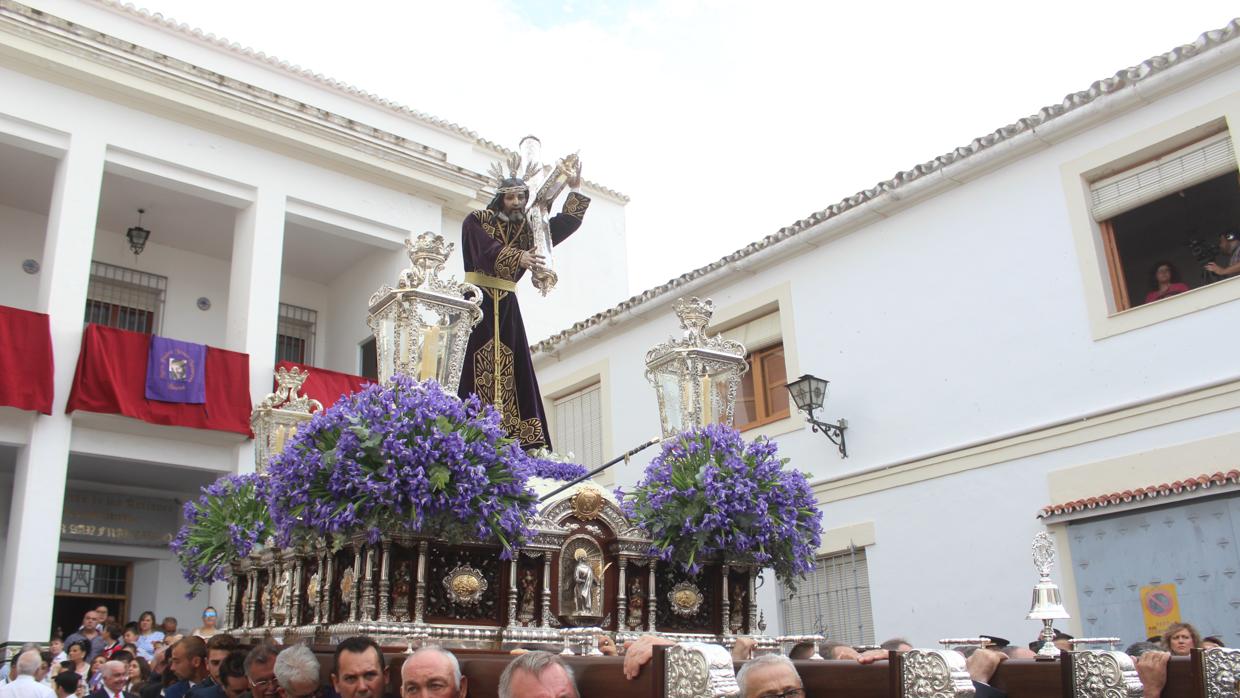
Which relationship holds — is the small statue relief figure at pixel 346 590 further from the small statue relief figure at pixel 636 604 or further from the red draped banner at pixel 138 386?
the red draped banner at pixel 138 386

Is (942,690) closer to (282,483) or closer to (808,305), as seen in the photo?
(282,483)

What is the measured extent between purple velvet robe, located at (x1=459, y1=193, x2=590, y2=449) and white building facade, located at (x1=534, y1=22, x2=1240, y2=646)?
506cm

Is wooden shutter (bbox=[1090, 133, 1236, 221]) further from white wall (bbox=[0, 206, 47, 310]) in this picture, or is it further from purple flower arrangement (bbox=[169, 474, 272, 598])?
white wall (bbox=[0, 206, 47, 310])

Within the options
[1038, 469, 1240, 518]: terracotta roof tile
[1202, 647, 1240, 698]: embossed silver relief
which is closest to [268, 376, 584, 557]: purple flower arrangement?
[1202, 647, 1240, 698]: embossed silver relief

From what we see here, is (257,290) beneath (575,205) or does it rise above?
above

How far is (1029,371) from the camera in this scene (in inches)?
384

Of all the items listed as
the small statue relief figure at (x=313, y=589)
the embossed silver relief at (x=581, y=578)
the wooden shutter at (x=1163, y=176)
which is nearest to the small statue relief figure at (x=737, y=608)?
the embossed silver relief at (x=581, y=578)

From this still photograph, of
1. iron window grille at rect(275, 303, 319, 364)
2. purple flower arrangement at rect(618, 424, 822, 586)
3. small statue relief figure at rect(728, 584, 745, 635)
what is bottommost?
small statue relief figure at rect(728, 584, 745, 635)

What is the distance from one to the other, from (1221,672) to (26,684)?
278 inches

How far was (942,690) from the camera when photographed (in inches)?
92.8

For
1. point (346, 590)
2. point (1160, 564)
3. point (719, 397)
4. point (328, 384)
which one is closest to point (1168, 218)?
point (1160, 564)

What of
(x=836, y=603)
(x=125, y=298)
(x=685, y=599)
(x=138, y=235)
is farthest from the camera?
(x=125, y=298)

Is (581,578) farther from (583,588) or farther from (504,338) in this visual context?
(504,338)

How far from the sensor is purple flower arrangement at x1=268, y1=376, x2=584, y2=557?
4.53 metres
